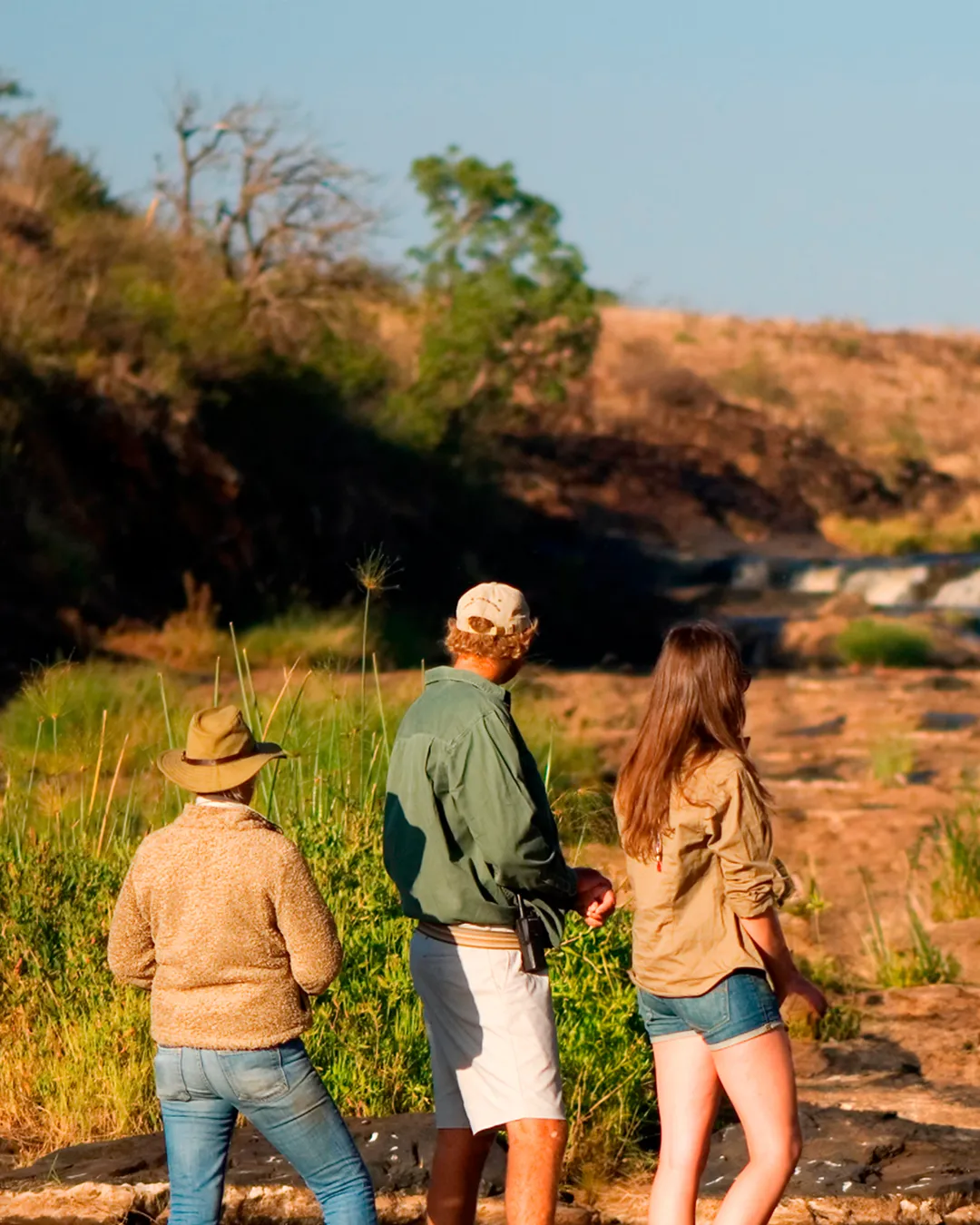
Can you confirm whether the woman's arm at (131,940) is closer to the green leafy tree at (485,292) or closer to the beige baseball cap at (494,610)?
the beige baseball cap at (494,610)

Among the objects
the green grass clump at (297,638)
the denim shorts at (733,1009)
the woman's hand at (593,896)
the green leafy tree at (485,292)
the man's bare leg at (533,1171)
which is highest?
the green leafy tree at (485,292)

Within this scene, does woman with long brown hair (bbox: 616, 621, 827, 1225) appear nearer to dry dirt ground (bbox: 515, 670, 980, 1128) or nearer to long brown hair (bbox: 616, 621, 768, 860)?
long brown hair (bbox: 616, 621, 768, 860)

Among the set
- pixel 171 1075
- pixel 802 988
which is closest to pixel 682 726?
pixel 802 988

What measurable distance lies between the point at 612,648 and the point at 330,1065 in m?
21.3

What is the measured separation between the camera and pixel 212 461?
2250cm

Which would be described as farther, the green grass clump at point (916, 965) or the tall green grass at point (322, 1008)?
the green grass clump at point (916, 965)

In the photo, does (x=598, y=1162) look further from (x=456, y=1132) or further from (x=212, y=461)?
(x=212, y=461)

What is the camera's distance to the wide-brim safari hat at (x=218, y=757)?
3660 mm

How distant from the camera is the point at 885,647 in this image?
2566 cm

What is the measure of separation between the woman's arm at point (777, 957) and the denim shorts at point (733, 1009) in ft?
0.10

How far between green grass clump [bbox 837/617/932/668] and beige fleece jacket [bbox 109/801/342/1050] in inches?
895

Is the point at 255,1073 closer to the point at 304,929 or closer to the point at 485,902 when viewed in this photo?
the point at 304,929

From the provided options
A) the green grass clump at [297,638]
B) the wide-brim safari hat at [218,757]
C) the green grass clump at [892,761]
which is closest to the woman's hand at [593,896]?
the wide-brim safari hat at [218,757]

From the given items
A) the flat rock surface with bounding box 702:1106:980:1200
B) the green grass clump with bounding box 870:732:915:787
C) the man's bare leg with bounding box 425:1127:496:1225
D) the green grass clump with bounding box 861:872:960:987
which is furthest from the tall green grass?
the green grass clump with bounding box 870:732:915:787
